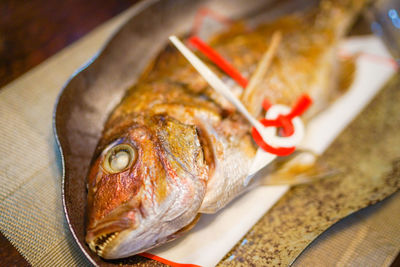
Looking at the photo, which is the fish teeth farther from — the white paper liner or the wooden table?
the wooden table

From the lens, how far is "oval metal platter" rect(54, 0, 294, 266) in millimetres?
1034

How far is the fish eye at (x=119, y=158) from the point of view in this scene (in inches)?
39.2

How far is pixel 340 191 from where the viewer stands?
4.43ft

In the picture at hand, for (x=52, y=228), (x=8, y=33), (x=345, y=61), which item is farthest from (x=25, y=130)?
(x=345, y=61)

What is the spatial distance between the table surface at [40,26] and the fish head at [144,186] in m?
0.97

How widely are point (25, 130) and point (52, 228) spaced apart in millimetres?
531

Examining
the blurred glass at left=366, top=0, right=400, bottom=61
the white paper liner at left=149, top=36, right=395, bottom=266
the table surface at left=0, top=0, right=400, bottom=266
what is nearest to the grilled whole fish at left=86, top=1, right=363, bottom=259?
the white paper liner at left=149, top=36, right=395, bottom=266

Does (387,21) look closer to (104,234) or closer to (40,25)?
(104,234)

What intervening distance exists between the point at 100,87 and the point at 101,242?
2.46 ft

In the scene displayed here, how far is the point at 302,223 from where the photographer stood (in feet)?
3.94

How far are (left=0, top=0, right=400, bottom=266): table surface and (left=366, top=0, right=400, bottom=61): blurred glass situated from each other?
1746mm

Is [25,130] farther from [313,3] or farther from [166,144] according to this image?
[313,3]

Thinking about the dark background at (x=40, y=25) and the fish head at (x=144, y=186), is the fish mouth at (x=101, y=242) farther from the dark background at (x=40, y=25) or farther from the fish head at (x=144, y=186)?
the dark background at (x=40, y=25)

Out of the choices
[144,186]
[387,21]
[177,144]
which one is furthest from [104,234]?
[387,21]
